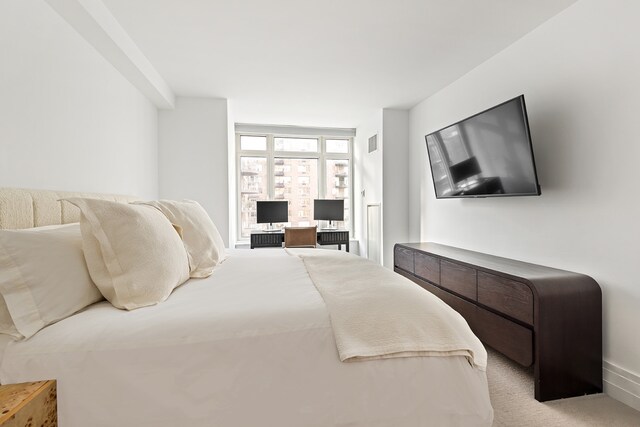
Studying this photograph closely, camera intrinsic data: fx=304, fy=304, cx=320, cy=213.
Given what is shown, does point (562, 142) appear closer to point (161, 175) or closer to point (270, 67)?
point (270, 67)

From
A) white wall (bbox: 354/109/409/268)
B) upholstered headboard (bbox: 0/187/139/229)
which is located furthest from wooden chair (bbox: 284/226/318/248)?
upholstered headboard (bbox: 0/187/139/229)

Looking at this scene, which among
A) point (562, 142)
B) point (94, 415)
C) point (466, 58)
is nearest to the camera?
point (94, 415)

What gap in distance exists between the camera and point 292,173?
555cm

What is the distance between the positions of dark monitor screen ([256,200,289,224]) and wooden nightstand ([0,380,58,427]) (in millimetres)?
4063

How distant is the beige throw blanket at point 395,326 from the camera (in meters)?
1.02

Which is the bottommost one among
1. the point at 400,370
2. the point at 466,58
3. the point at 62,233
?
the point at 400,370

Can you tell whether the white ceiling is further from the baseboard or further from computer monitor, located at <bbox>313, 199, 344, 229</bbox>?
the baseboard

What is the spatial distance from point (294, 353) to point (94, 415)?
61cm

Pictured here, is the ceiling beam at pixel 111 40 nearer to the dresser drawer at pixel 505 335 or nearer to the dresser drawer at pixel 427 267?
the dresser drawer at pixel 427 267

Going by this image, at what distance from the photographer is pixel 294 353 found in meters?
1.01

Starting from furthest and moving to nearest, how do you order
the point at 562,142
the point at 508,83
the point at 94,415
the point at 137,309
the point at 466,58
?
1. the point at 466,58
2. the point at 508,83
3. the point at 562,142
4. the point at 137,309
5. the point at 94,415

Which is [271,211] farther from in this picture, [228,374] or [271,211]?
[228,374]

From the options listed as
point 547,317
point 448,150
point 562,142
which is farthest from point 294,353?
point 448,150

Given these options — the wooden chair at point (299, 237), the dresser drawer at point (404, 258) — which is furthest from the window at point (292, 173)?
the dresser drawer at point (404, 258)
